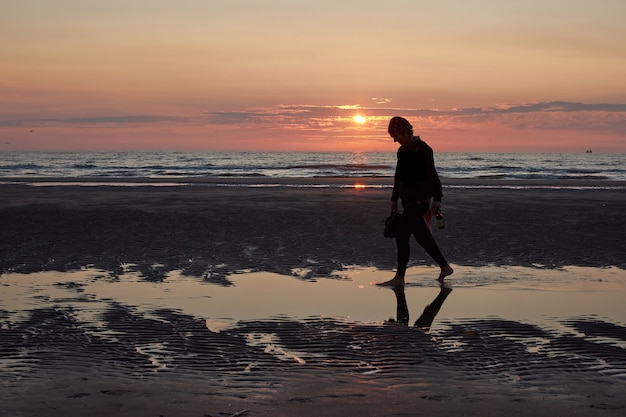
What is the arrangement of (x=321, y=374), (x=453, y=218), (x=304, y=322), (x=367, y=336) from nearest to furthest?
(x=321, y=374)
(x=367, y=336)
(x=304, y=322)
(x=453, y=218)

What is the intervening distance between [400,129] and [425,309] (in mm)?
2649

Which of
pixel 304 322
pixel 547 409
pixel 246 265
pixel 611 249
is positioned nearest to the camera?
pixel 547 409

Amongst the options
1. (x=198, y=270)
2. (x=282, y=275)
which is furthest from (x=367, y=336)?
(x=198, y=270)

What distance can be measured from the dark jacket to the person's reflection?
1.19m

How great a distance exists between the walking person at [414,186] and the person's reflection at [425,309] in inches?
25.8

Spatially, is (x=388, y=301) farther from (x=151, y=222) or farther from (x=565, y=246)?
(x=151, y=222)

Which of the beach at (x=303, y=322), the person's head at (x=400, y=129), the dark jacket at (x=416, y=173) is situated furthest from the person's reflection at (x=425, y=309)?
the person's head at (x=400, y=129)

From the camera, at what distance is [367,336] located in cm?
677

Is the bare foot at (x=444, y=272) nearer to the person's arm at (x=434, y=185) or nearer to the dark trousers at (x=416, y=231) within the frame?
the dark trousers at (x=416, y=231)

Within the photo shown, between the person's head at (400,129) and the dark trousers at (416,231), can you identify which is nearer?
the person's head at (400,129)

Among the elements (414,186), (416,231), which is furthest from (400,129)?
(416,231)

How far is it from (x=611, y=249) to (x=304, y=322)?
7639 millimetres

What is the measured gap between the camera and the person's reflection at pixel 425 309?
24.4ft

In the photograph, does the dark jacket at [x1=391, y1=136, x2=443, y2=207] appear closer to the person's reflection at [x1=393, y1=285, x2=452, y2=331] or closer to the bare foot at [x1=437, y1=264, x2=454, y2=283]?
the bare foot at [x1=437, y1=264, x2=454, y2=283]
